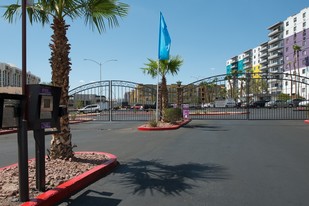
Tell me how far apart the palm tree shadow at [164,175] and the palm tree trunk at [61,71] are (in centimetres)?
131

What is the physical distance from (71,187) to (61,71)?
9.11 ft

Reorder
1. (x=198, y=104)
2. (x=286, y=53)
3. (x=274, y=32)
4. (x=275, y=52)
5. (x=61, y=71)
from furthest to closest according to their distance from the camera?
(x=275, y=52)
(x=274, y=32)
(x=286, y=53)
(x=198, y=104)
(x=61, y=71)

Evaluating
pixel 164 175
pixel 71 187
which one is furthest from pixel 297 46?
pixel 71 187

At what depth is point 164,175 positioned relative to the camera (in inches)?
272

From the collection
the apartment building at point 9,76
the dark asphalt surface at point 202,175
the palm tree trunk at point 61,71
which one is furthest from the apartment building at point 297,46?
the palm tree trunk at point 61,71

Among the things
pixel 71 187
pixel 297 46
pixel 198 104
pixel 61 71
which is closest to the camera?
pixel 71 187

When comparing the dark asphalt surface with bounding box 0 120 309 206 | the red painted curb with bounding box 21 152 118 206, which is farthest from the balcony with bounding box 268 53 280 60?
the red painted curb with bounding box 21 152 118 206

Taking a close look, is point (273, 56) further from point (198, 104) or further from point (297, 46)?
point (198, 104)

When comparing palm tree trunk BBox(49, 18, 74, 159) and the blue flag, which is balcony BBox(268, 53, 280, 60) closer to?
the blue flag

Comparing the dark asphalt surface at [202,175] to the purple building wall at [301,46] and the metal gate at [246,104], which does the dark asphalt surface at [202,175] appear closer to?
the metal gate at [246,104]

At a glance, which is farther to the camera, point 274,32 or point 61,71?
point 274,32

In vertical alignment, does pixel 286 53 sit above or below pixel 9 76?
above

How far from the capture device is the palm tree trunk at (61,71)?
732cm

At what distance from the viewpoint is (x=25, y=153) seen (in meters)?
4.89
